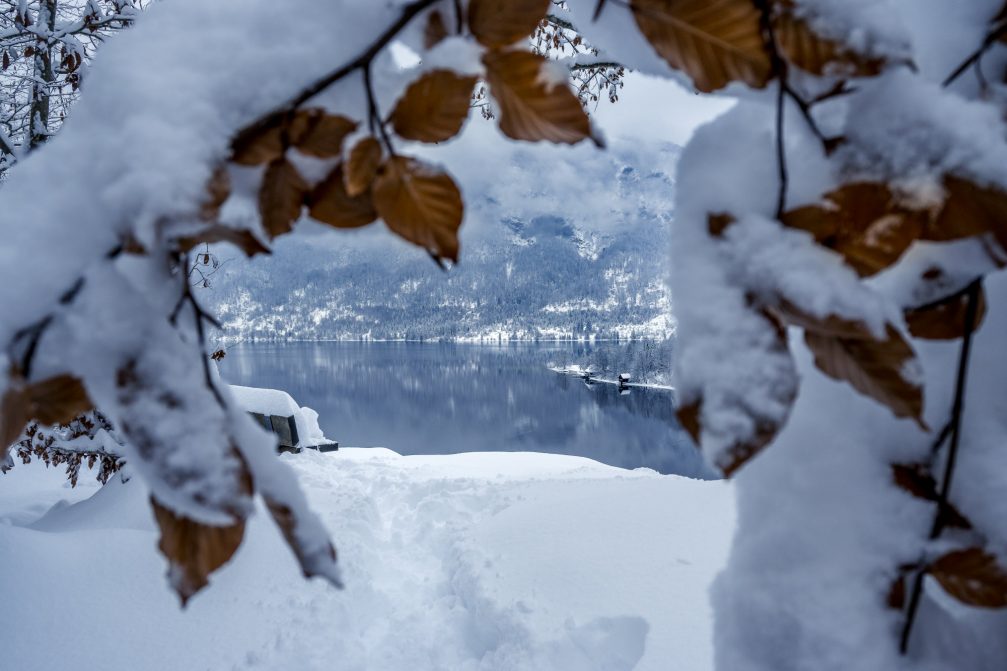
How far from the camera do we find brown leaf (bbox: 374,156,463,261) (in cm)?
33

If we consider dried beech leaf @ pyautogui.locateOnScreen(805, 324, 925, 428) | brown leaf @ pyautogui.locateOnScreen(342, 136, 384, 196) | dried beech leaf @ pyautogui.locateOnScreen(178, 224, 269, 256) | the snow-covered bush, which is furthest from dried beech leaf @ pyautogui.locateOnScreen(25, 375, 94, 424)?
dried beech leaf @ pyautogui.locateOnScreen(805, 324, 925, 428)

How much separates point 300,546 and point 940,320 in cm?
45

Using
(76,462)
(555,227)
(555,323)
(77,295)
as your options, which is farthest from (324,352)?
(77,295)

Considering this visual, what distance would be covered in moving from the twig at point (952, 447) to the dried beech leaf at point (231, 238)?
46 cm

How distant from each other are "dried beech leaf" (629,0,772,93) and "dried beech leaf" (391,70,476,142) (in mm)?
130

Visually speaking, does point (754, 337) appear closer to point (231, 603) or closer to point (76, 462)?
point (231, 603)

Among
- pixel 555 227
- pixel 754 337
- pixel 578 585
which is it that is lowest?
pixel 555 227

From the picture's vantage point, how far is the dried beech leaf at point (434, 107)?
34cm

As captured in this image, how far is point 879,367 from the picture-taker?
0.29m

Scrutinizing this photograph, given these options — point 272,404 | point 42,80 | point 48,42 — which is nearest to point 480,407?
point 272,404

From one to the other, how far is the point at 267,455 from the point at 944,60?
0.58 metres

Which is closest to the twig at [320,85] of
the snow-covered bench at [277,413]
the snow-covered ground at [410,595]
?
the snow-covered ground at [410,595]

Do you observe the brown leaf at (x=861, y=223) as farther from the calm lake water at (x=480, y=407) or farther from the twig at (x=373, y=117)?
Answer: the calm lake water at (x=480, y=407)

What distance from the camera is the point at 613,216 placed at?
11550cm
